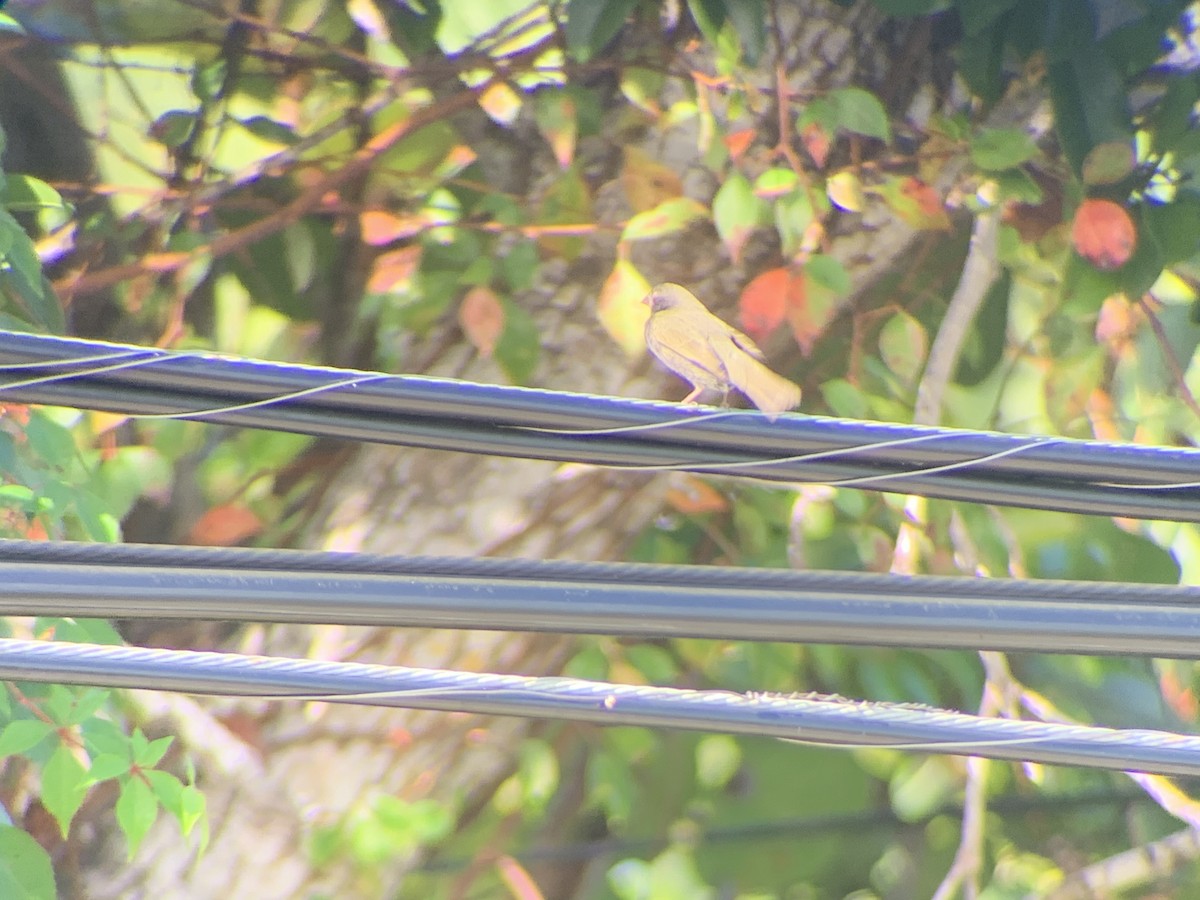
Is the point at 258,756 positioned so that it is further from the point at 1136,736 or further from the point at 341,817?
the point at 1136,736

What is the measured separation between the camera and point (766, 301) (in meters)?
1.88

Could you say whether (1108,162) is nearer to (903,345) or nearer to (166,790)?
(903,345)

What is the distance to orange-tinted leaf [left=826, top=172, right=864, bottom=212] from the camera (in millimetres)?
1918

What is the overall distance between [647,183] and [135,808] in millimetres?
1032

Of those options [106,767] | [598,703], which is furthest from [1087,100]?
[106,767]

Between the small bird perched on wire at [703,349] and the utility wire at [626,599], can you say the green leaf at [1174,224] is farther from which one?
the utility wire at [626,599]

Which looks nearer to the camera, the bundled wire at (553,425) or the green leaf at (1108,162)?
the bundled wire at (553,425)

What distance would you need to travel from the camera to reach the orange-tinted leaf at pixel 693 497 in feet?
6.77

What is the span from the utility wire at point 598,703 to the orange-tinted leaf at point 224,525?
1.08 m

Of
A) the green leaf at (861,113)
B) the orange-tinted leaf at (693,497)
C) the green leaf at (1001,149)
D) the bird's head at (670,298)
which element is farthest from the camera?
the orange-tinted leaf at (693,497)

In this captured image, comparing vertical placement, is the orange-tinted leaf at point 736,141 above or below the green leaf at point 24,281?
above

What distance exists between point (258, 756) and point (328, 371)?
1216 mm

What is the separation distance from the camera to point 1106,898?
221 cm

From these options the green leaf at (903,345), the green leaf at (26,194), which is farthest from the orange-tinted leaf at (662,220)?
the green leaf at (26,194)
